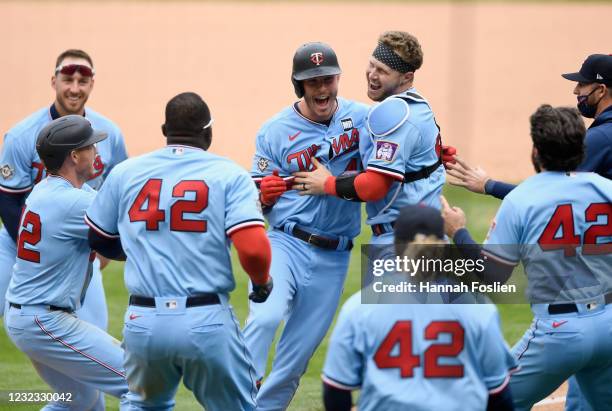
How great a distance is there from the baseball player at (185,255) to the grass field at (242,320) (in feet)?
6.54

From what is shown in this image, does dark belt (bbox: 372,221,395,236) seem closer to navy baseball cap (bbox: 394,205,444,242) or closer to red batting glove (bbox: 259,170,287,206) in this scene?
red batting glove (bbox: 259,170,287,206)

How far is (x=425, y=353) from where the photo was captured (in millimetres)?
3785

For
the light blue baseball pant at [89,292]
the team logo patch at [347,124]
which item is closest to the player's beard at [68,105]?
the light blue baseball pant at [89,292]

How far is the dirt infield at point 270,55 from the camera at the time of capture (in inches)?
775

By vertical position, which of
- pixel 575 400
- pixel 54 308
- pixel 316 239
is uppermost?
pixel 316 239

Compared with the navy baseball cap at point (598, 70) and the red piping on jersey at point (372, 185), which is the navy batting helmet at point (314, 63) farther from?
the navy baseball cap at point (598, 70)

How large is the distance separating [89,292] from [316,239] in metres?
1.37

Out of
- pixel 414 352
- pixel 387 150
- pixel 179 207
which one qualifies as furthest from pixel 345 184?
pixel 414 352

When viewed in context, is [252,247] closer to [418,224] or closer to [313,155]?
[418,224]

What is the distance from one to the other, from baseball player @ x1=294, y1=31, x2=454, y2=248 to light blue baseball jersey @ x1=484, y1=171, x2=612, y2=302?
0.90 meters

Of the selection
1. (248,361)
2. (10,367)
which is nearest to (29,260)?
(248,361)

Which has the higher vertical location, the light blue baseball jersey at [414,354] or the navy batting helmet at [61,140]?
the navy batting helmet at [61,140]

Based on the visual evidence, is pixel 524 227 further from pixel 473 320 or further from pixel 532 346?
pixel 473 320

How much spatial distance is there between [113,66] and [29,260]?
58.7 feet
